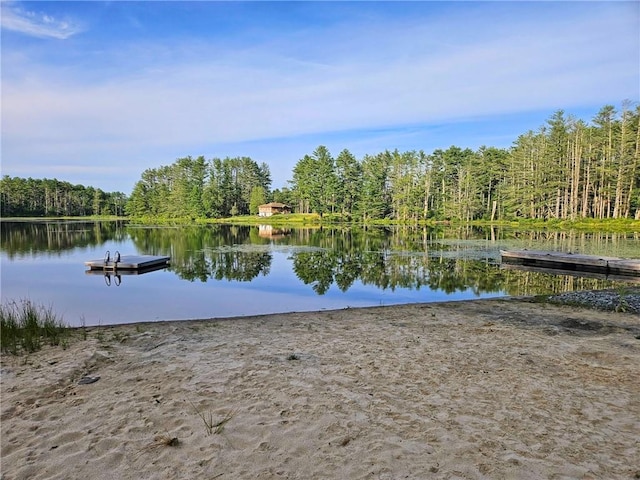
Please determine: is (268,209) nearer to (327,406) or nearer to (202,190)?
(202,190)

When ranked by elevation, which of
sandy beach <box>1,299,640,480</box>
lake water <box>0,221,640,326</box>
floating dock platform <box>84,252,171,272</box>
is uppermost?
sandy beach <box>1,299,640,480</box>

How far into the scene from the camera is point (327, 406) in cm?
427

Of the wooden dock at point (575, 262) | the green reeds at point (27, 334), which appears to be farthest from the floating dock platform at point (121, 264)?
the wooden dock at point (575, 262)

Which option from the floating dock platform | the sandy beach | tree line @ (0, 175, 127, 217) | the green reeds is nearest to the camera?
the sandy beach

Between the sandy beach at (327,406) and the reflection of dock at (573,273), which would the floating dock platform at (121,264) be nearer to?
the sandy beach at (327,406)

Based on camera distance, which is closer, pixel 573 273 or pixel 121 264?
pixel 573 273

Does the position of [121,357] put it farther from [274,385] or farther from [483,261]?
[483,261]

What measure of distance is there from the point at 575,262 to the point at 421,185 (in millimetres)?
54331

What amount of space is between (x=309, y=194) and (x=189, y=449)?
248ft

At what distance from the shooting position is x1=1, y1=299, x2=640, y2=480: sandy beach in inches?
129

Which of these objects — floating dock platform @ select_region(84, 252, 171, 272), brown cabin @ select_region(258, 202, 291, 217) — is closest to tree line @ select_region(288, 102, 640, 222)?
brown cabin @ select_region(258, 202, 291, 217)

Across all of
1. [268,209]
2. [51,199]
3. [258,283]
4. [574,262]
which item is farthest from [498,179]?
[51,199]

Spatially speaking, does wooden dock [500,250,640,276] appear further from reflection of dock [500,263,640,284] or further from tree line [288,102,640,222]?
tree line [288,102,640,222]

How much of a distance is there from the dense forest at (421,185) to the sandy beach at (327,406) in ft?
165
